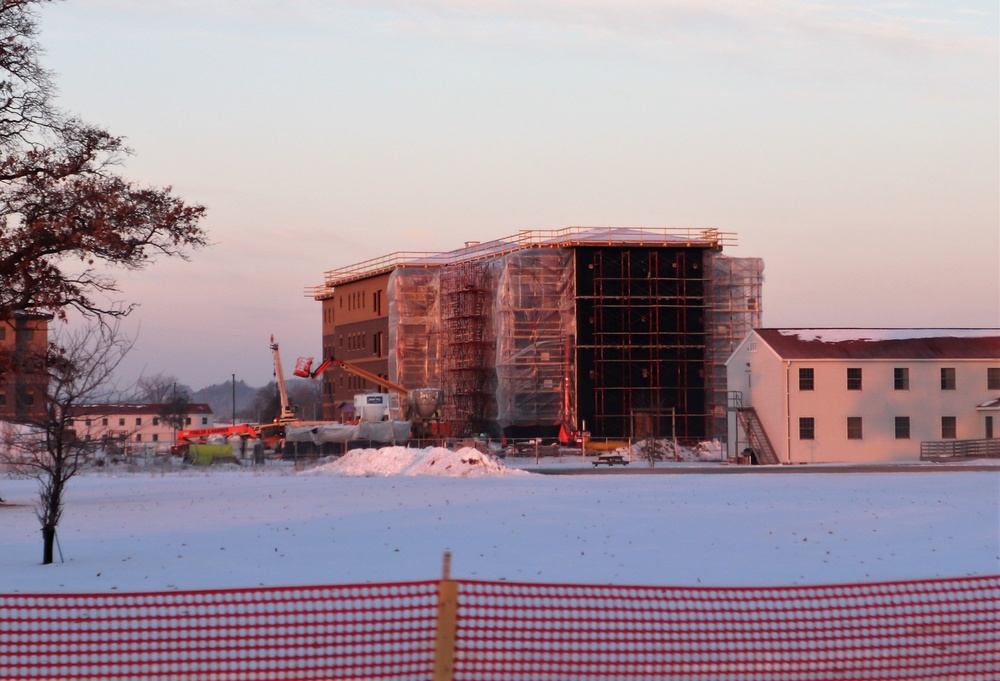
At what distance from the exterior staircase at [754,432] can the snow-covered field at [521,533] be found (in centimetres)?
1980

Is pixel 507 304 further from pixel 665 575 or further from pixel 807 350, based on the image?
pixel 665 575

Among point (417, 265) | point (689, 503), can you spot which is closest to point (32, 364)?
point (689, 503)

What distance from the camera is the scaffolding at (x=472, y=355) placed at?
88.5 meters

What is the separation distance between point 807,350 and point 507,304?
22.5 meters

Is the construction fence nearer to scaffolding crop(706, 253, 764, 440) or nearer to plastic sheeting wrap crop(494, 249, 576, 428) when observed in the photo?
plastic sheeting wrap crop(494, 249, 576, 428)

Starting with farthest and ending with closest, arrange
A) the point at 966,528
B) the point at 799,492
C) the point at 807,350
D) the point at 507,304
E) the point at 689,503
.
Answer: the point at 507,304, the point at 807,350, the point at 799,492, the point at 689,503, the point at 966,528

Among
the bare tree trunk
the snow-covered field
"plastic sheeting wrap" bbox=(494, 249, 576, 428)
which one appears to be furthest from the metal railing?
the bare tree trunk

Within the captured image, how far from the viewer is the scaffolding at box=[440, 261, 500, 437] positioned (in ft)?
290

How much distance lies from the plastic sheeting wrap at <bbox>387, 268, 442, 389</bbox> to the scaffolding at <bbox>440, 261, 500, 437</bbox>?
17.2ft

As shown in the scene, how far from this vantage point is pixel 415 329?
3797 inches

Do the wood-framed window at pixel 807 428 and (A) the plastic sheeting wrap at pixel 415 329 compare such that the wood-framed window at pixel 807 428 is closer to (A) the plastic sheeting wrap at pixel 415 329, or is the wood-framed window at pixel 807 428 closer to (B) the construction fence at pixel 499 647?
(A) the plastic sheeting wrap at pixel 415 329

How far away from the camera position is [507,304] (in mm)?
81562

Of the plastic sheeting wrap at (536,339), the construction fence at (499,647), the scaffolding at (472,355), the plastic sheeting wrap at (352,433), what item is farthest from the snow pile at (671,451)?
the construction fence at (499,647)

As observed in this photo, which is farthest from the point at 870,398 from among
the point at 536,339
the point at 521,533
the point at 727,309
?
the point at 521,533
